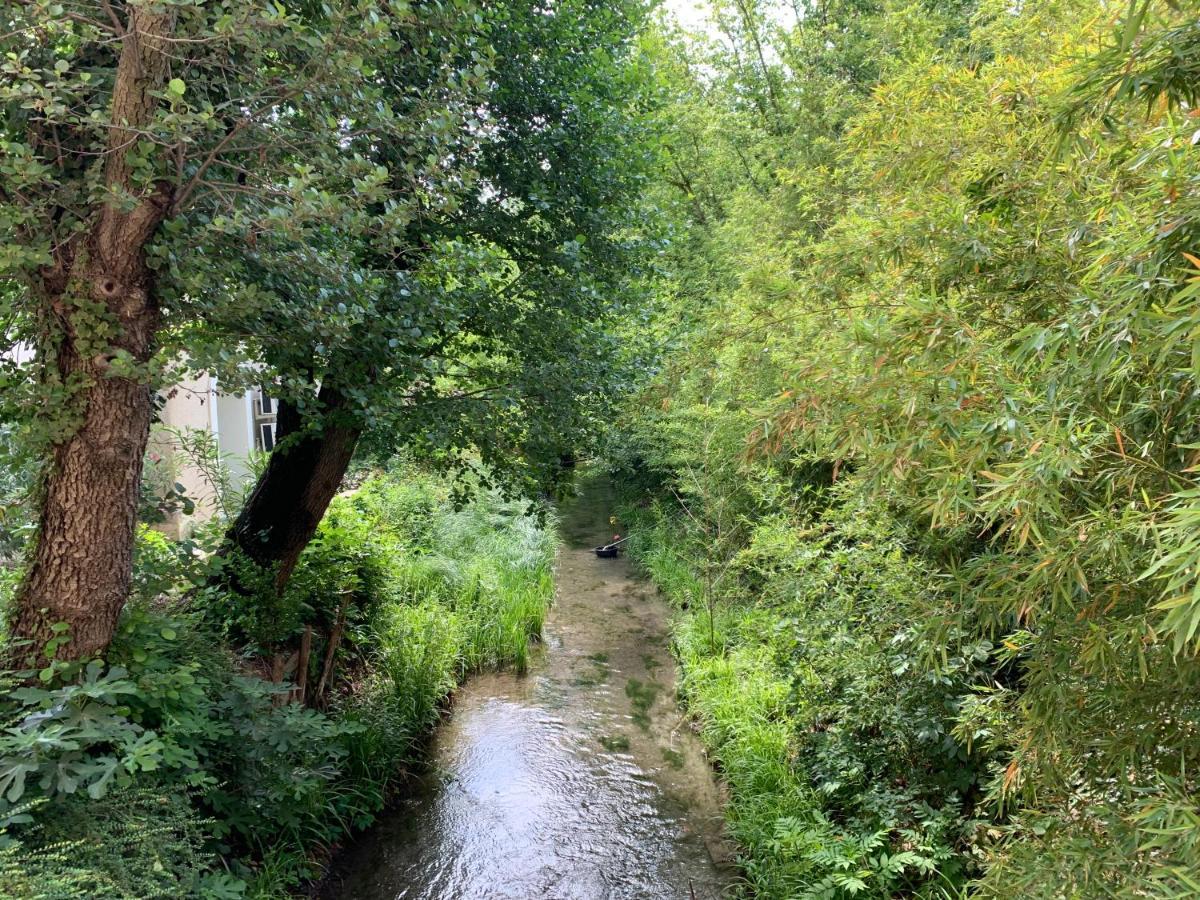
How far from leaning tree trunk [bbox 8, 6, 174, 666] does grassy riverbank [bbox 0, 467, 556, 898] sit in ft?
0.71

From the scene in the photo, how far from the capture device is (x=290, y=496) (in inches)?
173

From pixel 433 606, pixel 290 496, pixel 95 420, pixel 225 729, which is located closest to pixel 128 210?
pixel 95 420

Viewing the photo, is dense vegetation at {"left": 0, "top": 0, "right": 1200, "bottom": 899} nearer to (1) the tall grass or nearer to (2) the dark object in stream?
(1) the tall grass

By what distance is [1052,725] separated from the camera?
204cm

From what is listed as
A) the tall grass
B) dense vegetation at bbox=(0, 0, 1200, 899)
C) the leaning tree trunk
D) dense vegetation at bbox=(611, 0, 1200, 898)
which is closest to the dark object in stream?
the tall grass

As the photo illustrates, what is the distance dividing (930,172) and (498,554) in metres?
7.50

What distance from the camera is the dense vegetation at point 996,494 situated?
5.35ft

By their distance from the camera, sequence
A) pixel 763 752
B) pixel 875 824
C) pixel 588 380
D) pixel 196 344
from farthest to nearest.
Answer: pixel 763 752, pixel 588 380, pixel 875 824, pixel 196 344

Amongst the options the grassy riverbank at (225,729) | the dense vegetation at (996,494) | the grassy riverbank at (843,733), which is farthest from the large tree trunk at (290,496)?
the grassy riverbank at (843,733)

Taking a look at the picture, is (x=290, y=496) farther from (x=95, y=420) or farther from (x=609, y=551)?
(x=609, y=551)

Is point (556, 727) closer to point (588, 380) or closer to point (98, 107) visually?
point (588, 380)

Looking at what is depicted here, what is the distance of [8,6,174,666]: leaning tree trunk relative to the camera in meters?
2.46

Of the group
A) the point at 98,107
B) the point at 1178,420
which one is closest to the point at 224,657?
the point at 98,107

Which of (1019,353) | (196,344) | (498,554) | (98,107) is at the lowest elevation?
(498,554)
